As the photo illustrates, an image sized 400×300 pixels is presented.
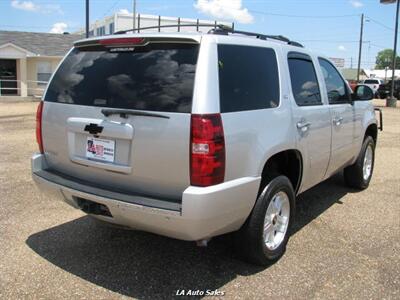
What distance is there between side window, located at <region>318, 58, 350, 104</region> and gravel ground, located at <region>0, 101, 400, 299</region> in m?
1.38

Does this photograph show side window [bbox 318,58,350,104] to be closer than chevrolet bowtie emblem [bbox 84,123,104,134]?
No

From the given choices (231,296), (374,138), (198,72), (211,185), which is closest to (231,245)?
(231,296)

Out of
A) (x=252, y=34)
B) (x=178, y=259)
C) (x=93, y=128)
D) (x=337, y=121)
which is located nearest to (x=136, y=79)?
(x=93, y=128)

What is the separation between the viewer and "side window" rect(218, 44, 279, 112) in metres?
3.34

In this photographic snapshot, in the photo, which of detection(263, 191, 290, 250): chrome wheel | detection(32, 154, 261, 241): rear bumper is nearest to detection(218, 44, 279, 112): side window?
detection(32, 154, 261, 241): rear bumper

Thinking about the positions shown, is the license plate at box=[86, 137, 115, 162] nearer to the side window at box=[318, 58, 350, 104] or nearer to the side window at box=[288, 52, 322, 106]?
the side window at box=[288, 52, 322, 106]

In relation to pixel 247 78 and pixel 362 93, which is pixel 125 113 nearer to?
pixel 247 78

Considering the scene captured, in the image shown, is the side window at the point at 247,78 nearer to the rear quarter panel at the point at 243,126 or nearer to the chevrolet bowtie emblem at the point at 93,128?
the rear quarter panel at the point at 243,126

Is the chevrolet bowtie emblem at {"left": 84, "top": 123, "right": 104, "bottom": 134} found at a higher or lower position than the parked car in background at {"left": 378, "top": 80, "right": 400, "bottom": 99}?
lower

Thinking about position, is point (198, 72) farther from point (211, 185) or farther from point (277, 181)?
point (277, 181)

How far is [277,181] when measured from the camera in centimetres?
389

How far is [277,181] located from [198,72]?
1.27 metres

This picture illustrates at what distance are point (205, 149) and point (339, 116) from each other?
261 cm

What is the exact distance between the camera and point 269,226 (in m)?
3.97
